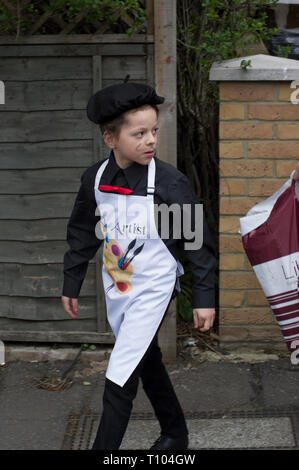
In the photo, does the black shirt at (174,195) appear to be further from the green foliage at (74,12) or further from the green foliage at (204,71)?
the green foliage at (204,71)

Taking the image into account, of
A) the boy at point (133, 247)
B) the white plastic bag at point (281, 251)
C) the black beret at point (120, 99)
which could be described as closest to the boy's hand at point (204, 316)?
the boy at point (133, 247)

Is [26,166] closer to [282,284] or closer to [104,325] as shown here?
[104,325]

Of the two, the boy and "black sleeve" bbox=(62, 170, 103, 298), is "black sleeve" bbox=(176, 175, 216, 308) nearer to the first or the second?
the boy

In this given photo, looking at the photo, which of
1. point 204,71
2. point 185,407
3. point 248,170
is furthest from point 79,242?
point 204,71

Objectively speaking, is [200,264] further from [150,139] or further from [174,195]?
[150,139]

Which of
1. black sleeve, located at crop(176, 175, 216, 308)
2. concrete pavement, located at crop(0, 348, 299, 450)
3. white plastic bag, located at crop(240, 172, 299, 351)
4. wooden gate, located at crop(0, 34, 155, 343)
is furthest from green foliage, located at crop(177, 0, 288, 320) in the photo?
black sleeve, located at crop(176, 175, 216, 308)

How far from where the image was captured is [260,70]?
173 inches

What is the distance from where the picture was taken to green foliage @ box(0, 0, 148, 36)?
4.20 m

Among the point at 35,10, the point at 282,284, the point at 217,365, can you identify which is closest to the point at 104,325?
the point at 217,365

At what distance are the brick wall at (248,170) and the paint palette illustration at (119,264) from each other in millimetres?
1542

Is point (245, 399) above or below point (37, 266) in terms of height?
below

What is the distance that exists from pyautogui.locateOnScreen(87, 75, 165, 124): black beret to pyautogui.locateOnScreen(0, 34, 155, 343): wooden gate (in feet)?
4.47

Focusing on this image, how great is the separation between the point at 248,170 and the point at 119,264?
1.64 metres

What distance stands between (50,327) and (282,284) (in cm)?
190
